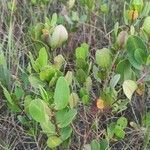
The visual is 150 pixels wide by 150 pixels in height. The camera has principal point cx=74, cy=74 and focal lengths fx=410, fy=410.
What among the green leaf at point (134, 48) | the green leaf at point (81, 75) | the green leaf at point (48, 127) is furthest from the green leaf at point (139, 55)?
the green leaf at point (48, 127)

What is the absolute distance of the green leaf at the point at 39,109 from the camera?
0.83 metres

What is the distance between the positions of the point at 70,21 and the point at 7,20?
0.98ft

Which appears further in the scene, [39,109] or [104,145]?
[104,145]

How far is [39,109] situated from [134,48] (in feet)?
0.98

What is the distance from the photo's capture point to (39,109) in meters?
0.83

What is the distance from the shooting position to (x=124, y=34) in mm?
1019

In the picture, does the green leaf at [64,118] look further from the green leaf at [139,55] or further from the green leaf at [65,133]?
the green leaf at [139,55]

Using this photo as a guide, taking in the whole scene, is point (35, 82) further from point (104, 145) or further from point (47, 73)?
point (104, 145)

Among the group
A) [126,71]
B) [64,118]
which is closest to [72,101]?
[64,118]

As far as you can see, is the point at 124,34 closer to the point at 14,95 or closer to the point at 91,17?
the point at 14,95

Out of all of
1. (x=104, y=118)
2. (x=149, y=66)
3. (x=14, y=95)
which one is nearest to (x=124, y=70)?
(x=149, y=66)

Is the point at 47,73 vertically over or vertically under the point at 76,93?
over

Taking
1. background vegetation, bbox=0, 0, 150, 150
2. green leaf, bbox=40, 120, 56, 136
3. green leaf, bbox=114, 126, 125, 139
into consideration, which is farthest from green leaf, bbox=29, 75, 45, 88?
green leaf, bbox=114, 126, 125, 139

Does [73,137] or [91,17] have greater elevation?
[91,17]
